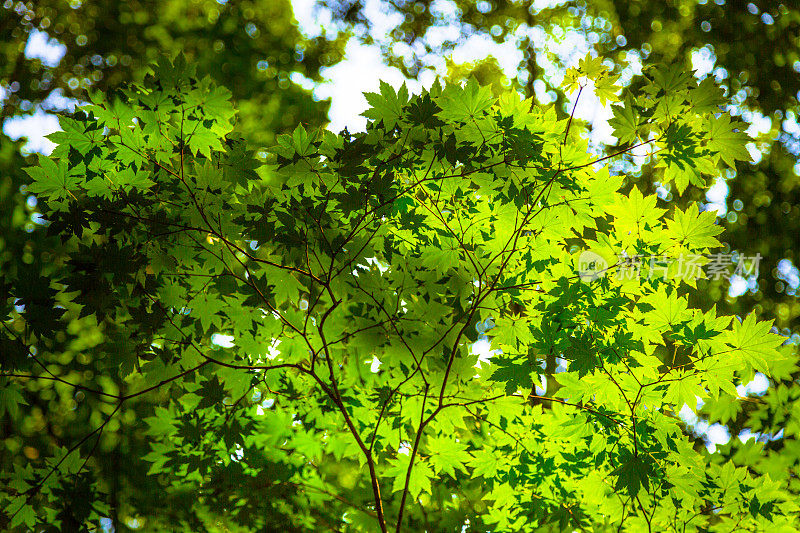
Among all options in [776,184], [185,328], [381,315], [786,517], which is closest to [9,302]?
[185,328]

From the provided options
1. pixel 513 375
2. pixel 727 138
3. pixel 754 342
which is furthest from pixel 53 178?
pixel 754 342

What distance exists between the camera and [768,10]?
5098 millimetres

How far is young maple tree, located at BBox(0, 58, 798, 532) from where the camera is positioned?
1.75 m

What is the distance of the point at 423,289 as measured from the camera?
6.66ft

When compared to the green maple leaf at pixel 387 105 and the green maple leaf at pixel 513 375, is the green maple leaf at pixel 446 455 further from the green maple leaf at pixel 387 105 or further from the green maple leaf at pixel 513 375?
the green maple leaf at pixel 387 105

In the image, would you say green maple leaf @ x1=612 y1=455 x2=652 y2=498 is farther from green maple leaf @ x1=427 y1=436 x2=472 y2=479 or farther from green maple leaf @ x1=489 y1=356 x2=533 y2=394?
green maple leaf @ x1=427 y1=436 x2=472 y2=479

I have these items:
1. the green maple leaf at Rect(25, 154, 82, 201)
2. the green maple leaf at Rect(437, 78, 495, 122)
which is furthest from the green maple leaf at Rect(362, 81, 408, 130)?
the green maple leaf at Rect(25, 154, 82, 201)

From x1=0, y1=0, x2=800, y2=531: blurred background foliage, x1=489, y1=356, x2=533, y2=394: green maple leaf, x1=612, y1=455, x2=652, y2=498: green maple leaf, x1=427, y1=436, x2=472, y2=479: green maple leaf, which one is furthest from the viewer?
x1=0, y1=0, x2=800, y2=531: blurred background foliage

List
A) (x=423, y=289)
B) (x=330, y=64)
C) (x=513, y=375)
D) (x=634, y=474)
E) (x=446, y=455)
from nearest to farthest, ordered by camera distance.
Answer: (x=634, y=474) → (x=513, y=375) → (x=423, y=289) → (x=446, y=455) → (x=330, y=64)

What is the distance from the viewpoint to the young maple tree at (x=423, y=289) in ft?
5.75

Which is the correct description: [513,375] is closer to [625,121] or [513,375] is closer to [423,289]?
[423,289]

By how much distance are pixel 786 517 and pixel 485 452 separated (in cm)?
143

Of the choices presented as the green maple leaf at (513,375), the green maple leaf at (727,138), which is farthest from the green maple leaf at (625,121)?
the green maple leaf at (513,375)

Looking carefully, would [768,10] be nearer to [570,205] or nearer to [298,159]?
[570,205]
